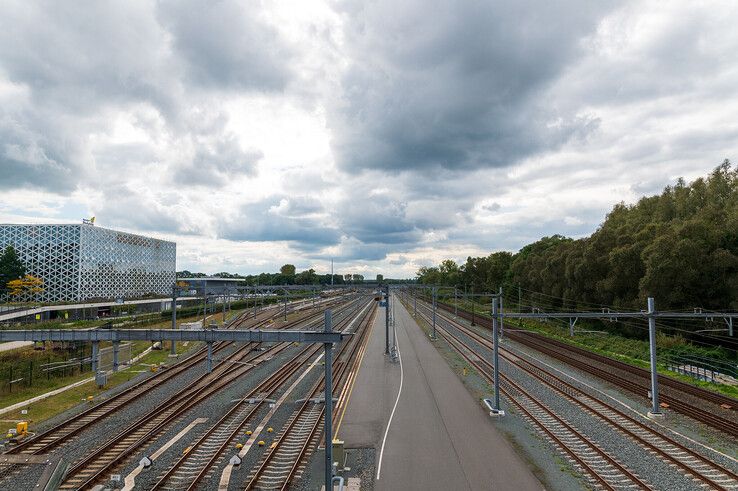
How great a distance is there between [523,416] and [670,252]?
28903mm

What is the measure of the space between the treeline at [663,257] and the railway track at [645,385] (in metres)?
11.1

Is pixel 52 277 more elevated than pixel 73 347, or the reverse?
pixel 52 277

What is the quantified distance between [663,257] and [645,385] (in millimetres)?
18957

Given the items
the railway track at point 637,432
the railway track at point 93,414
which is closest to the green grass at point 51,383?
the railway track at point 93,414

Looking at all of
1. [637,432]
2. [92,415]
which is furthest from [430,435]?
[92,415]

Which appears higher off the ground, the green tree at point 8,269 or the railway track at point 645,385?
Result: the green tree at point 8,269

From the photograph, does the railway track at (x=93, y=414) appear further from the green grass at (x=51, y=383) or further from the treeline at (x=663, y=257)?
the treeline at (x=663, y=257)

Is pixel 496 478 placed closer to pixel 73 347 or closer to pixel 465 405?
pixel 465 405

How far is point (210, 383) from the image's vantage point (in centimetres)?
2936

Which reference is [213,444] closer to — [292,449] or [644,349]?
[292,449]

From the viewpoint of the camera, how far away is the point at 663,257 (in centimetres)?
4144

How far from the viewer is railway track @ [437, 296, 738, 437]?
2088 cm

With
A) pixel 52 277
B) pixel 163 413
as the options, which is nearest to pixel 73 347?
pixel 163 413

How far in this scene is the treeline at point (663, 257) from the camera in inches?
1583
